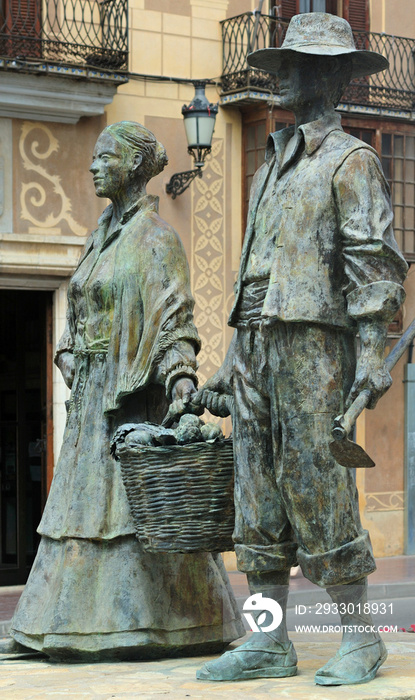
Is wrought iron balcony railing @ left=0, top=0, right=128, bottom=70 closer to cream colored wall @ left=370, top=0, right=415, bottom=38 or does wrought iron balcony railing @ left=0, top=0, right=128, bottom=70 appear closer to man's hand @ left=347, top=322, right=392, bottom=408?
cream colored wall @ left=370, top=0, right=415, bottom=38

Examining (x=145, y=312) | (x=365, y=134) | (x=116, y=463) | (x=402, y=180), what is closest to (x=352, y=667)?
(x=116, y=463)

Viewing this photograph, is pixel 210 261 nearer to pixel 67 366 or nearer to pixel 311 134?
pixel 67 366

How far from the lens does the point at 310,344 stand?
5387 mm

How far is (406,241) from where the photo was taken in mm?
17016

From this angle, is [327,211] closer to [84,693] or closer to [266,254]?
[266,254]

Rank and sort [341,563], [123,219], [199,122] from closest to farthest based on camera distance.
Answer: [341,563], [123,219], [199,122]

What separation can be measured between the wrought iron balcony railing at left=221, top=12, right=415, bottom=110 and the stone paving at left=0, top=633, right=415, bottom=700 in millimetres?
9810

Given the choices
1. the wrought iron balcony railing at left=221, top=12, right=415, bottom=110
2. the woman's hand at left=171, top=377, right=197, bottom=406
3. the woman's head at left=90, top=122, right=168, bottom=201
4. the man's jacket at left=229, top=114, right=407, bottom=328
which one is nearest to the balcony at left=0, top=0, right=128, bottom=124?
the wrought iron balcony railing at left=221, top=12, right=415, bottom=110

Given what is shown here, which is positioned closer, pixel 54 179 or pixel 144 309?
pixel 144 309

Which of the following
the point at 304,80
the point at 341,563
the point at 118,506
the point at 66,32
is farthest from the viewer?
the point at 66,32

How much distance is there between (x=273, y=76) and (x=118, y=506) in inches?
389

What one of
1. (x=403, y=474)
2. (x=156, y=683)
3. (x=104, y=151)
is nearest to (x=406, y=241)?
(x=403, y=474)
